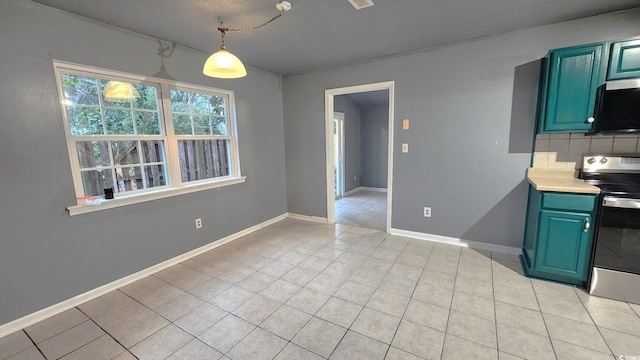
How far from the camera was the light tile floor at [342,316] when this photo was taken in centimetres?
166

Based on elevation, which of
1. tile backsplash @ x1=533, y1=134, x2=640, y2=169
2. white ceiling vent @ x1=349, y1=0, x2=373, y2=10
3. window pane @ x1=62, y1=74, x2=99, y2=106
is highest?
white ceiling vent @ x1=349, y1=0, x2=373, y2=10

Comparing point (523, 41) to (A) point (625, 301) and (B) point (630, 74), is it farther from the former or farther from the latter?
(A) point (625, 301)

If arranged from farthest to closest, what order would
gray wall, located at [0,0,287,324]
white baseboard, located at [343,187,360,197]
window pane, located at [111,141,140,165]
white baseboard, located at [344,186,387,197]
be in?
white baseboard, located at [344,186,387,197], white baseboard, located at [343,187,360,197], window pane, located at [111,141,140,165], gray wall, located at [0,0,287,324]

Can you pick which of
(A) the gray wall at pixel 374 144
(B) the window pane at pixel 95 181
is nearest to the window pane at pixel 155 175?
(B) the window pane at pixel 95 181

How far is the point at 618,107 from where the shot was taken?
212cm

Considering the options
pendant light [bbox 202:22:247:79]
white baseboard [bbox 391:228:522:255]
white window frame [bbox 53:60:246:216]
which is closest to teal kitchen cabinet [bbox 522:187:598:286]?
white baseboard [bbox 391:228:522:255]

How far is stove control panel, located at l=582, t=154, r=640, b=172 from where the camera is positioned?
89.7 inches

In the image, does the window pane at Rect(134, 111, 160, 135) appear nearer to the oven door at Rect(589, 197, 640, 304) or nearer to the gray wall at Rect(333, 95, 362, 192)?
the gray wall at Rect(333, 95, 362, 192)

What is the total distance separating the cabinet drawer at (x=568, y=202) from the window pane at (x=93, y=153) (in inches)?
156

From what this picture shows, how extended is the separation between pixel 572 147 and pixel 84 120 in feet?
15.0

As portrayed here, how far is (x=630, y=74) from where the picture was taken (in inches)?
82.0

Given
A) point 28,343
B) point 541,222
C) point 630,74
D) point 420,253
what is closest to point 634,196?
point 541,222

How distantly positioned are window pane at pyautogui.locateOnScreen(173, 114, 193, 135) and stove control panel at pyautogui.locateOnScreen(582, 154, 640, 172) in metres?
4.16

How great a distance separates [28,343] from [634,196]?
14.7 ft
